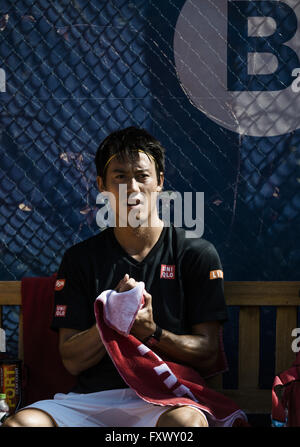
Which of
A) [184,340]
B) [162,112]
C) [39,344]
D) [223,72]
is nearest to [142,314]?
[184,340]

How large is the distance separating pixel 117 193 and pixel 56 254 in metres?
1.13

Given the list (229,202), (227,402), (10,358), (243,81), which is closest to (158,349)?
(227,402)

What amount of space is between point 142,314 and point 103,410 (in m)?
0.41

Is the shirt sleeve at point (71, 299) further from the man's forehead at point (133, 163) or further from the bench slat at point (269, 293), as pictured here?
the bench slat at point (269, 293)

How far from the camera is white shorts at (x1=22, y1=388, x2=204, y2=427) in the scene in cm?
248

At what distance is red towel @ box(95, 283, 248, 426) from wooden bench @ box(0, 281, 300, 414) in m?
0.54

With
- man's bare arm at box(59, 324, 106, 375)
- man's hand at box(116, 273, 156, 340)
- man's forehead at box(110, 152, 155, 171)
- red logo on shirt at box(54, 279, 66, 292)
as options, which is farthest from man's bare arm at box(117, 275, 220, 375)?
man's forehead at box(110, 152, 155, 171)

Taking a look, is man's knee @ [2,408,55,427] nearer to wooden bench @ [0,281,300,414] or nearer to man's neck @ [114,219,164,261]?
man's neck @ [114,219,164,261]

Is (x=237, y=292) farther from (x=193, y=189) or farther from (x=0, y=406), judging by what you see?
(x=0, y=406)

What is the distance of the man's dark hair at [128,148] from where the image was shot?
2.75 meters

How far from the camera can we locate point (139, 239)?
9.14ft

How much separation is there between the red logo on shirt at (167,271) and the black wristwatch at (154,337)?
24 centimetres

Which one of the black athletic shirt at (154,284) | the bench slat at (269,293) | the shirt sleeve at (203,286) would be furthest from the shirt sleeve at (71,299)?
the bench slat at (269,293)

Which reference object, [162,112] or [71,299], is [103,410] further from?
[162,112]
